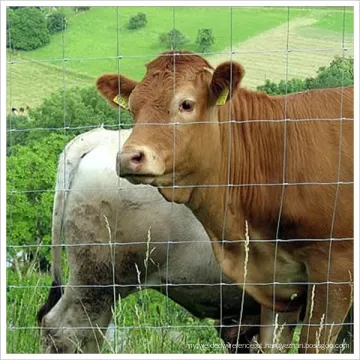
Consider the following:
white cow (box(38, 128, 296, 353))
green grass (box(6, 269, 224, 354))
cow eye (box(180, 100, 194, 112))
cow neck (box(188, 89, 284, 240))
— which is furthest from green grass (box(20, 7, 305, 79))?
green grass (box(6, 269, 224, 354))

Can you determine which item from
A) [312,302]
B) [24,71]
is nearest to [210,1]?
[312,302]

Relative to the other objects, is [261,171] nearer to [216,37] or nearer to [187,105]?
[187,105]

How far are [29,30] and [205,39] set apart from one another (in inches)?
56.4

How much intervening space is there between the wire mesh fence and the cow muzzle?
0.73 feet

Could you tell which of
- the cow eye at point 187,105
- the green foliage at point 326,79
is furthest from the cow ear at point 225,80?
the green foliage at point 326,79

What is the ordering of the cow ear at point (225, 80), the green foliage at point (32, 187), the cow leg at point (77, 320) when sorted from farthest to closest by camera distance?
the green foliage at point (32, 187), the cow leg at point (77, 320), the cow ear at point (225, 80)

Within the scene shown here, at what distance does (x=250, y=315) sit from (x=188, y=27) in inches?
98.7

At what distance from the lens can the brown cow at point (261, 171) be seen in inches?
219

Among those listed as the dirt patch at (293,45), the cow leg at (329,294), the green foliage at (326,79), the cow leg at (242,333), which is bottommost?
the cow leg at (242,333)

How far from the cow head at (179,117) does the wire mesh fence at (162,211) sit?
0.06ft

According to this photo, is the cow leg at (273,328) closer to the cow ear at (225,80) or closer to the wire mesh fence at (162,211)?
the wire mesh fence at (162,211)

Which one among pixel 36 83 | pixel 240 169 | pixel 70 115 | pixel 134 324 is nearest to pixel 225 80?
pixel 240 169

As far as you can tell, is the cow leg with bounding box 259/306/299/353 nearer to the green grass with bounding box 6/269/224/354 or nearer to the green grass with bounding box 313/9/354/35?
the green grass with bounding box 6/269/224/354

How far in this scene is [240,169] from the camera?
6.02 m
